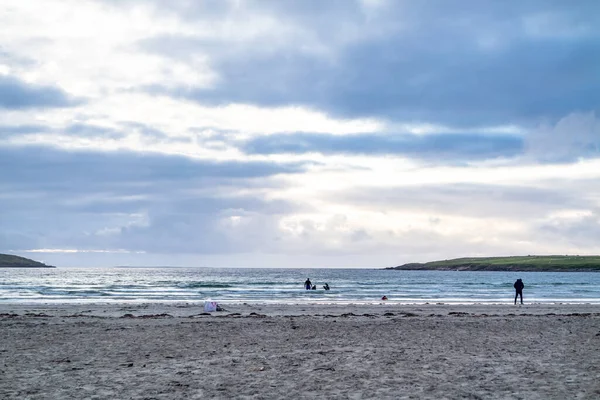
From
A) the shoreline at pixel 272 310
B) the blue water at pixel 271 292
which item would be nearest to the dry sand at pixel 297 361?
the shoreline at pixel 272 310

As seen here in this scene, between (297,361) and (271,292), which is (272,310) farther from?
(271,292)

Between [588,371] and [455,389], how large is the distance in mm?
3348

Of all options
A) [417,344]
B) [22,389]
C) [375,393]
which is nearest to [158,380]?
[22,389]

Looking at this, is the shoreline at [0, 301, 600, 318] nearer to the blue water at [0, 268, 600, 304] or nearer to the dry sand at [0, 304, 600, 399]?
the blue water at [0, 268, 600, 304]

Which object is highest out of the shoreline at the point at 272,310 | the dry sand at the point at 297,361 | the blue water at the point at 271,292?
the dry sand at the point at 297,361

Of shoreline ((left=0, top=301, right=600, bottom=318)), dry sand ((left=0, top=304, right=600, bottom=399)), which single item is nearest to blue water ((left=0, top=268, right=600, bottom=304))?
shoreline ((left=0, top=301, right=600, bottom=318))

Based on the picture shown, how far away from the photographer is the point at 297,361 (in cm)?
1228

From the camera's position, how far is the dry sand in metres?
9.37

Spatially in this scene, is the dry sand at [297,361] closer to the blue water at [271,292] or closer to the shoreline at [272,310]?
the shoreline at [272,310]

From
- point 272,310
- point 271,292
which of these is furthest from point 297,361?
point 271,292

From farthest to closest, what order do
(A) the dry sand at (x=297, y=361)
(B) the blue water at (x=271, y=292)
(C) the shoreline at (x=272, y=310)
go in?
(B) the blue water at (x=271, y=292) → (C) the shoreline at (x=272, y=310) → (A) the dry sand at (x=297, y=361)

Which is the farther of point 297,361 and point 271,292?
point 271,292

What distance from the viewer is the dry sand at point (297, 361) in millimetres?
9367

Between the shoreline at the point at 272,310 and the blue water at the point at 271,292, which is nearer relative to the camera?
the shoreline at the point at 272,310
